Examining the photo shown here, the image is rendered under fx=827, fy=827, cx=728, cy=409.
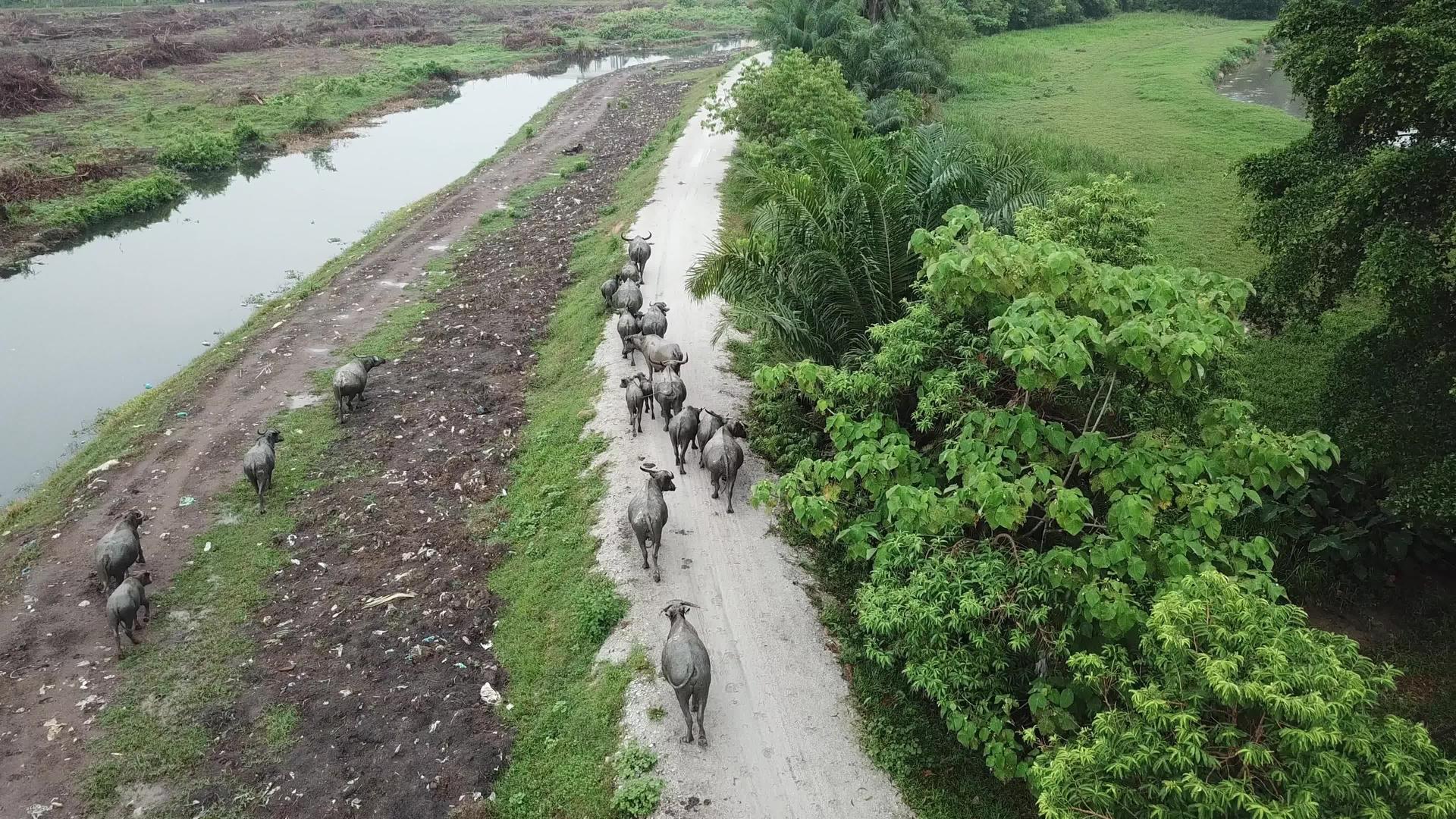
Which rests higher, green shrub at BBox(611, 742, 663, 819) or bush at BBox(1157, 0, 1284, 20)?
bush at BBox(1157, 0, 1284, 20)

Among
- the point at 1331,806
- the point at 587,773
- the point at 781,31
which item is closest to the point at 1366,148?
the point at 1331,806

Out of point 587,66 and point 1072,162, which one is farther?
point 587,66

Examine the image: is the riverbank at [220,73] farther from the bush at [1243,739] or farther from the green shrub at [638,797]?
the bush at [1243,739]

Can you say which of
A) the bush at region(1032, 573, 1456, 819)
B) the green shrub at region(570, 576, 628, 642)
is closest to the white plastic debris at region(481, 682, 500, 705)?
the green shrub at region(570, 576, 628, 642)

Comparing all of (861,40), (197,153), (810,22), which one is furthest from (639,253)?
(197,153)

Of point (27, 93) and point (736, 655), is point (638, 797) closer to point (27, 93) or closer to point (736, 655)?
point (736, 655)

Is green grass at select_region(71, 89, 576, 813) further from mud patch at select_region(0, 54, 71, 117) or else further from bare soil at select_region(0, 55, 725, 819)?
mud patch at select_region(0, 54, 71, 117)

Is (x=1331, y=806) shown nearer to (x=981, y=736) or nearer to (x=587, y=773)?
(x=981, y=736)
